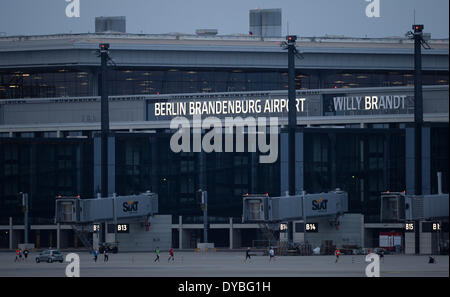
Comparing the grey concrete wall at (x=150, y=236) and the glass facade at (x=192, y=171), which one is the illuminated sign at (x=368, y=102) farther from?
the grey concrete wall at (x=150, y=236)

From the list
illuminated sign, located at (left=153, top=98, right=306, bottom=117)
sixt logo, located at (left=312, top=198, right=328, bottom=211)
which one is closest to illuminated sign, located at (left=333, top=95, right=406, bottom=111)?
illuminated sign, located at (left=153, top=98, right=306, bottom=117)

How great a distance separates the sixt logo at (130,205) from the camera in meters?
137

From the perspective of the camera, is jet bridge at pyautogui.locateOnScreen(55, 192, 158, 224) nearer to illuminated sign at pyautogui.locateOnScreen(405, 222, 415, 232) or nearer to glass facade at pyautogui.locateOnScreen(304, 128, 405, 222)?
glass facade at pyautogui.locateOnScreen(304, 128, 405, 222)

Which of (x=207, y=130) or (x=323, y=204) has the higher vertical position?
(x=207, y=130)

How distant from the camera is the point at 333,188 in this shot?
→ 133 m

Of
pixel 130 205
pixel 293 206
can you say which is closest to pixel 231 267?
pixel 293 206

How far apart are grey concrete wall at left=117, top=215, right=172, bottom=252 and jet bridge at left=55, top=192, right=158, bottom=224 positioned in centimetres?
182

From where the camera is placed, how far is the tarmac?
92188 millimetres

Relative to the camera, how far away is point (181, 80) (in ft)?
593

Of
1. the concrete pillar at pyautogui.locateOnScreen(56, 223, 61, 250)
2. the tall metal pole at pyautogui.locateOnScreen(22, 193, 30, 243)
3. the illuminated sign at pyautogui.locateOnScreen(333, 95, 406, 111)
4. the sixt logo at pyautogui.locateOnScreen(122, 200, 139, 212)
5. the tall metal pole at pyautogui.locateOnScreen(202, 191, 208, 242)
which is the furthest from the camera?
the concrete pillar at pyautogui.locateOnScreen(56, 223, 61, 250)

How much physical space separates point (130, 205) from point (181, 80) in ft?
155

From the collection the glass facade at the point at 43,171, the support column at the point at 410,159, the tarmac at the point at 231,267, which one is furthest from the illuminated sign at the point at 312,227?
the glass facade at the point at 43,171

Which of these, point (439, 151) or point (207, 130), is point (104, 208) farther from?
point (439, 151)
